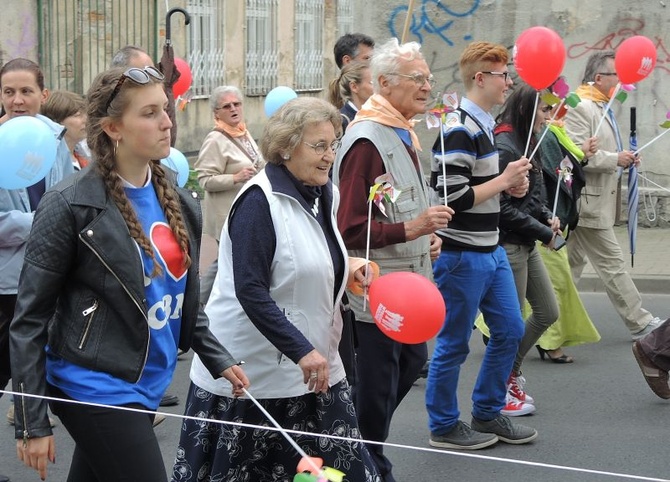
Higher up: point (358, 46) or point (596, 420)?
point (358, 46)

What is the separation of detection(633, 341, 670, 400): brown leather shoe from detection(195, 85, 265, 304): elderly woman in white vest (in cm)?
296

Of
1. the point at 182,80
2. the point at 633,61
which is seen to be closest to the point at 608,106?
the point at 633,61

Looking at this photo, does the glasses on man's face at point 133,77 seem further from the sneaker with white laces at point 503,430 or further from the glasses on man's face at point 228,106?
the glasses on man's face at point 228,106

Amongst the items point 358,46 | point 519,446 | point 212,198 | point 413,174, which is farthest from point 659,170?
point 413,174

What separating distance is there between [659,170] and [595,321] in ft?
13.6

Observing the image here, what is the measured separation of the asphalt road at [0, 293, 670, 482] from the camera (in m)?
5.55

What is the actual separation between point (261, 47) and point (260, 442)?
780 inches

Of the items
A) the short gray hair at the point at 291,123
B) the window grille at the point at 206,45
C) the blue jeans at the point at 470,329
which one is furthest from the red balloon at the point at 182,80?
the window grille at the point at 206,45

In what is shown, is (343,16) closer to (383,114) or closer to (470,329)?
(470,329)

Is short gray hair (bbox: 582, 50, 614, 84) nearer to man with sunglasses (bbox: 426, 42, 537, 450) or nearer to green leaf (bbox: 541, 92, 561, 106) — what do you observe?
green leaf (bbox: 541, 92, 561, 106)

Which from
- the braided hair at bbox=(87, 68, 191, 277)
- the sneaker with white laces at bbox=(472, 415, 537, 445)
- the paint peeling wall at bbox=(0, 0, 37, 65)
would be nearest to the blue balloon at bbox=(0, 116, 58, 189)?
the braided hair at bbox=(87, 68, 191, 277)

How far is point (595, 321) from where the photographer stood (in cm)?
882

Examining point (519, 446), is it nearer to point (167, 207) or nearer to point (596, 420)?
point (596, 420)

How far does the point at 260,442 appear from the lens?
4.13 meters
